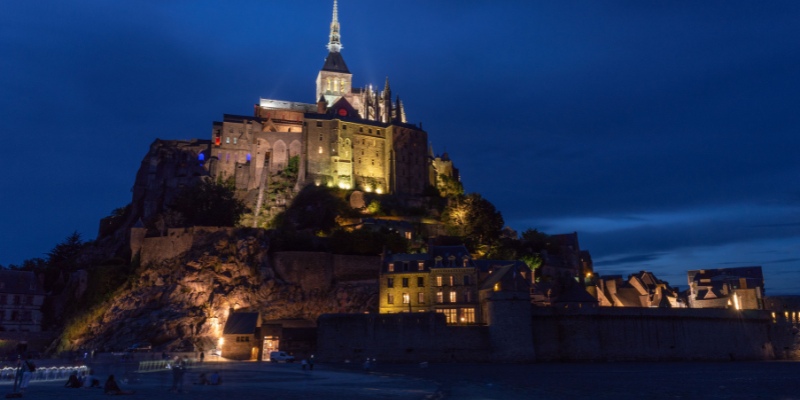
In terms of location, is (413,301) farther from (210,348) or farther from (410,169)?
(410,169)

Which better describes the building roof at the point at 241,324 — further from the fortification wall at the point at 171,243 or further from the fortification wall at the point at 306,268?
the fortification wall at the point at 171,243

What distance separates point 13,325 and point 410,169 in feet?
178

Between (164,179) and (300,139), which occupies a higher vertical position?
(300,139)

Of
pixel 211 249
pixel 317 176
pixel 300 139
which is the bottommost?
pixel 211 249

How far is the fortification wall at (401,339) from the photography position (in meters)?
47.1

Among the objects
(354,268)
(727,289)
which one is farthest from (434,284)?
(727,289)

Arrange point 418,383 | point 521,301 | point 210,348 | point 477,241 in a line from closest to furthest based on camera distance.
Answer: point 418,383 → point 521,301 → point 210,348 → point 477,241

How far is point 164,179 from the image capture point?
309 ft

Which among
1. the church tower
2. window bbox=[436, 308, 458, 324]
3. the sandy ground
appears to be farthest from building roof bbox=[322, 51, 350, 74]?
the sandy ground

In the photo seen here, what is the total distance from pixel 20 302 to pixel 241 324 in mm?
30783

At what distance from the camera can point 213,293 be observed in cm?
5706

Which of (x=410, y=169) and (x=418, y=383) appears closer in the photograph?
(x=418, y=383)

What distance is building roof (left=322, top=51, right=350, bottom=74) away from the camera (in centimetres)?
13024

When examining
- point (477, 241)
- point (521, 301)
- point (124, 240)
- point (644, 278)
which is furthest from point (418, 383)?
point (124, 240)
